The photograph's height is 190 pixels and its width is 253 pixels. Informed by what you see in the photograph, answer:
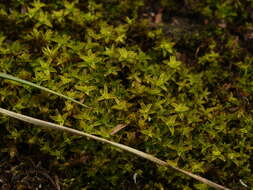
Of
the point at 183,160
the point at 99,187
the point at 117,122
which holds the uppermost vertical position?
the point at 117,122

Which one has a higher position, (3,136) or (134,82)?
(134,82)

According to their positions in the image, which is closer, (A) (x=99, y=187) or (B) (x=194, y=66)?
(A) (x=99, y=187)

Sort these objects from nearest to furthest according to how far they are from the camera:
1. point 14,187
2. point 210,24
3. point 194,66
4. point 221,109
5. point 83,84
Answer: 1. point 14,187
2. point 83,84
3. point 221,109
4. point 194,66
5. point 210,24

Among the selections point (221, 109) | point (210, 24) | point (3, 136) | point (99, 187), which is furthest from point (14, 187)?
point (210, 24)

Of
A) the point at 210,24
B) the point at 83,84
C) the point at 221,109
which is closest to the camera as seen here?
the point at 83,84

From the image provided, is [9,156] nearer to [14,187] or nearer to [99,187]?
[14,187]

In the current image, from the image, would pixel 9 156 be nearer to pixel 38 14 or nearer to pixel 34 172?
pixel 34 172
